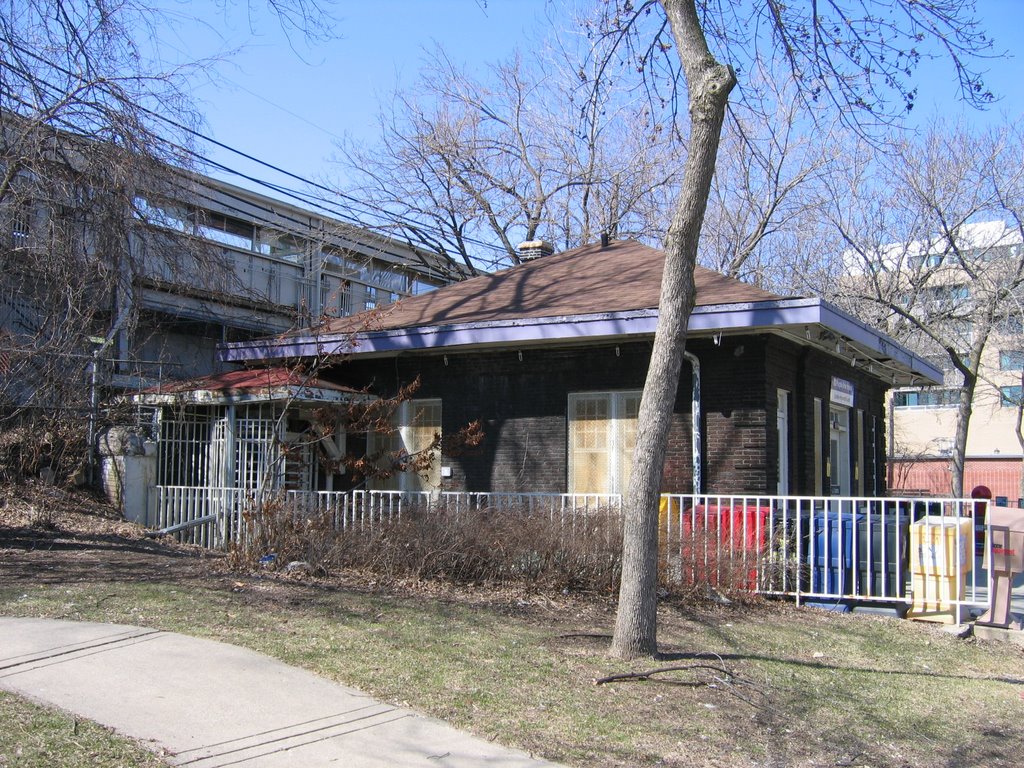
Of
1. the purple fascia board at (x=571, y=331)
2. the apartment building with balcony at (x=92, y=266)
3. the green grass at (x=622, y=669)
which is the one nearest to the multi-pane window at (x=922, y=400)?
the purple fascia board at (x=571, y=331)

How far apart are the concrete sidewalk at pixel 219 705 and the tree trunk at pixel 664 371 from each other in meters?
2.09

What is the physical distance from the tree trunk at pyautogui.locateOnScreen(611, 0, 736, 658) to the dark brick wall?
556 cm

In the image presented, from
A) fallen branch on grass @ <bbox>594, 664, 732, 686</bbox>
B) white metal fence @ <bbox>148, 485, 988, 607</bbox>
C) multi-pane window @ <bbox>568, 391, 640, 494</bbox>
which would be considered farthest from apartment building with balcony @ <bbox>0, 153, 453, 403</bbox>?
fallen branch on grass @ <bbox>594, 664, 732, 686</bbox>

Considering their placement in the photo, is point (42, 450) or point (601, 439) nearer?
point (601, 439)

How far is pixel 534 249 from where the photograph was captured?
20312 millimetres

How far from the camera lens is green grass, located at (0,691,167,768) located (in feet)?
15.9

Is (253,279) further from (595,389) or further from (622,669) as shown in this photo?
(622,669)

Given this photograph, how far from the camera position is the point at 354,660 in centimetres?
700

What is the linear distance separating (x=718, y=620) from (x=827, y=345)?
6.31 meters

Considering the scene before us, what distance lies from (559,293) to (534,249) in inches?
208

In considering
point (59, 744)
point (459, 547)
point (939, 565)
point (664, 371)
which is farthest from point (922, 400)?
point (59, 744)

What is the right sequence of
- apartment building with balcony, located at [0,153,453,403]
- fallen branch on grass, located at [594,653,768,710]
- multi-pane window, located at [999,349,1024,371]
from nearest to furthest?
fallen branch on grass, located at [594,653,768,710] < apartment building with balcony, located at [0,153,453,403] < multi-pane window, located at [999,349,1024,371]

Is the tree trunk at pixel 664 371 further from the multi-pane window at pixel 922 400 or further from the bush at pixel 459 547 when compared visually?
the multi-pane window at pixel 922 400

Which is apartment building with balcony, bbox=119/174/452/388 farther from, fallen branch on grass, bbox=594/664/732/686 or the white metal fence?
fallen branch on grass, bbox=594/664/732/686
